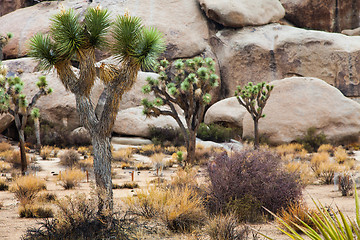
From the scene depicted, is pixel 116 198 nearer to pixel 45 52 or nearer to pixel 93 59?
pixel 93 59

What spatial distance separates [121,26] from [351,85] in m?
27.3

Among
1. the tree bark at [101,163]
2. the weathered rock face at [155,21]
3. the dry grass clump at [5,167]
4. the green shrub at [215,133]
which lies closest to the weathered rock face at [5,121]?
the dry grass clump at [5,167]

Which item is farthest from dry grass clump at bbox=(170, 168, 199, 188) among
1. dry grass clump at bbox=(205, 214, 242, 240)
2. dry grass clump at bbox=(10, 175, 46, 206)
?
dry grass clump at bbox=(10, 175, 46, 206)

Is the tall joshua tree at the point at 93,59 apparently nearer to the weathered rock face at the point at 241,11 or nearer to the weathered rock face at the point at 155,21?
the weathered rock face at the point at 155,21

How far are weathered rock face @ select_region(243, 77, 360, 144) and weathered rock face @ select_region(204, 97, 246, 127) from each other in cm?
155

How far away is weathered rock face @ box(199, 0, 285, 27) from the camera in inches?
1277

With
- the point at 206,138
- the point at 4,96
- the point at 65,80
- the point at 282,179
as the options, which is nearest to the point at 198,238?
the point at 282,179

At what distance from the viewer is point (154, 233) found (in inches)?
235

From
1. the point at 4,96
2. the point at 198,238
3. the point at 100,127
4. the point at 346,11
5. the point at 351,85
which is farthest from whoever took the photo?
the point at 346,11

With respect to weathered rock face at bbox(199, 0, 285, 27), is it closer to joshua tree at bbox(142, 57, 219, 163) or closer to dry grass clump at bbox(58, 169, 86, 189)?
joshua tree at bbox(142, 57, 219, 163)

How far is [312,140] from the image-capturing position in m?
22.0

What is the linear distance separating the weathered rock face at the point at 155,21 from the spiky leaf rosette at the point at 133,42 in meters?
23.8

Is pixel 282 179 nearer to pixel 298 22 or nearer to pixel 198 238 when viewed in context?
pixel 198 238

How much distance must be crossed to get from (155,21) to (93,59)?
25.8 metres
